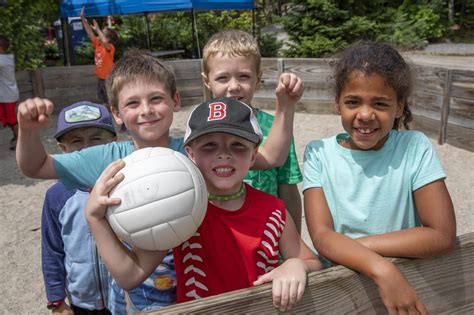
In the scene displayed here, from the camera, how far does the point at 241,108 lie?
1.70m

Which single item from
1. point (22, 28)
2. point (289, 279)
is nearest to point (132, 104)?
point (289, 279)

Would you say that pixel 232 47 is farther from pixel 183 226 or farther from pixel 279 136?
pixel 183 226

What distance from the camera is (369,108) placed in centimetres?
197

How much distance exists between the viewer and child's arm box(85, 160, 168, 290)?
1.42 metres

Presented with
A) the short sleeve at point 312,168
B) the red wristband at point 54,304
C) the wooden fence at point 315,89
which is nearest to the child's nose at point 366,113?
the short sleeve at point 312,168

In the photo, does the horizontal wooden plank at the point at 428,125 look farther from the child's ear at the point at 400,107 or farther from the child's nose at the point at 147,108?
the child's nose at the point at 147,108

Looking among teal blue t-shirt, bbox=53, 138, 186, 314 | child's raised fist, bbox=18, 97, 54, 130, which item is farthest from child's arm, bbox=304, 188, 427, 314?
child's raised fist, bbox=18, 97, 54, 130

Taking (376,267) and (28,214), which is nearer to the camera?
(376,267)

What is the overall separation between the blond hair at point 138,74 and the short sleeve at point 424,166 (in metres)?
1.12

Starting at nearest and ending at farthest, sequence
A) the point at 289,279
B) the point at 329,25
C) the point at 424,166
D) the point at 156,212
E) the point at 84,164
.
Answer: the point at 289,279, the point at 156,212, the point at 424,166, the point at 84,164, the point at 329,25

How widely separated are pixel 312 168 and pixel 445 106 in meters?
6.89

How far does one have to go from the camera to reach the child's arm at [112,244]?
4.67 ft

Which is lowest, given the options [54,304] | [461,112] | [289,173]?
Result: [461,112]

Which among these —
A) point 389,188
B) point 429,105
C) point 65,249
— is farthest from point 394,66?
point 429,105
